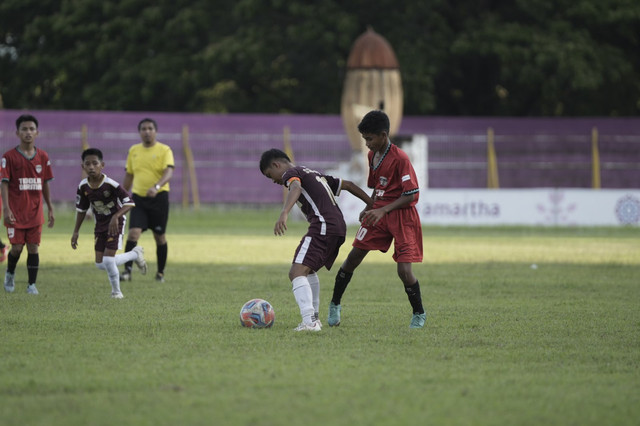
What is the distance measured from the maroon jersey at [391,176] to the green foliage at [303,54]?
25.3 metres

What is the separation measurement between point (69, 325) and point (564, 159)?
27.4 meters

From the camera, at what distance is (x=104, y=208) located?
38.2ft

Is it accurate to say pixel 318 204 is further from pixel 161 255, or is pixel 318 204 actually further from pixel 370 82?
pixel 370 82

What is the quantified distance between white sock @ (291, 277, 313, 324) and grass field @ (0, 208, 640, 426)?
0.19 metres

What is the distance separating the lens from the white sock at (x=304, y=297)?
8.70 m

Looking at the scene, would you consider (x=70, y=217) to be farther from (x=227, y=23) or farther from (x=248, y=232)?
(x=227, y=23)

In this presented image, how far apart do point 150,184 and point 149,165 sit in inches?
9.9

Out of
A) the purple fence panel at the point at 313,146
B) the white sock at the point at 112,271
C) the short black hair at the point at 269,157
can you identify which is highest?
the purple fence panel at the point at 313,146

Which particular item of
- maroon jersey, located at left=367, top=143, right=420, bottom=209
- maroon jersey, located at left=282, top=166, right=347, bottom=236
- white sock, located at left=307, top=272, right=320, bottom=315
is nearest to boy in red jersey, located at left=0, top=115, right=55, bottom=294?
white sock, located at left=307, top=272, right=320, bottom=315

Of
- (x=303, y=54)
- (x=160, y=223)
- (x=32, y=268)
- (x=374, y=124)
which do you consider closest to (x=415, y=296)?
(x=374, y=124)

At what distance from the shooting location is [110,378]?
658cm

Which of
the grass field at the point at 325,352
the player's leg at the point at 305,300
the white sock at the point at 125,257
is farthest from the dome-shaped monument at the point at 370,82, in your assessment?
the player's leg at the point at 305,300

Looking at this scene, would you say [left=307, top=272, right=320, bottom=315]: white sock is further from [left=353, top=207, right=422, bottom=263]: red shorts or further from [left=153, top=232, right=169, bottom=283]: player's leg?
[left=153, top=232, right=169, bottom=283]: player's leg

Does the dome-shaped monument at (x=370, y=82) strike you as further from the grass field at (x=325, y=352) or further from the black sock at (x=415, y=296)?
the black sock at (x=415, y=296)
